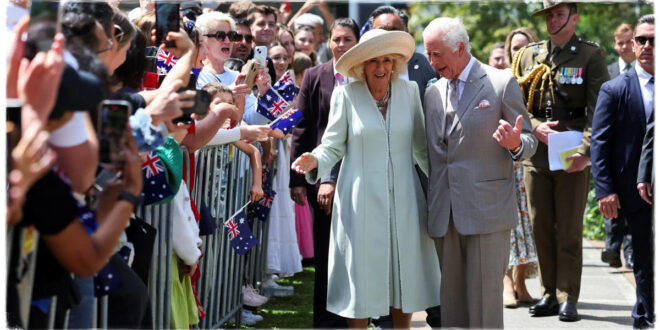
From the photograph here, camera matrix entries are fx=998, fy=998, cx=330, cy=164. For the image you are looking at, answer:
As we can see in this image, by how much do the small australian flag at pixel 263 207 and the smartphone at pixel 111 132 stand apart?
14.0ft

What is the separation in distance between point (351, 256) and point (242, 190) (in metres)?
1.21

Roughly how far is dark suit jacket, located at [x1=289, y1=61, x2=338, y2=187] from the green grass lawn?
1.03 metres

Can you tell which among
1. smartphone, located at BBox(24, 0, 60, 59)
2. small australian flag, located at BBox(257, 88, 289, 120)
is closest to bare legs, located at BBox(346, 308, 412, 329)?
small australian flag, located at BBox(257, 88, 289, 120)

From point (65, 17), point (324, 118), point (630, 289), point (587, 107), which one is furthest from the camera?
point (630, 289)

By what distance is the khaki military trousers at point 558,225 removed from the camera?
7430 millimetres

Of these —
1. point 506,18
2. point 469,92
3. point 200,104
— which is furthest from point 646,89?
point 506,18

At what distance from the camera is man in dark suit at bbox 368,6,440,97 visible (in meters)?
6.84

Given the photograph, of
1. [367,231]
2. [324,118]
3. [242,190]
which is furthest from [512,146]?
[242,190]

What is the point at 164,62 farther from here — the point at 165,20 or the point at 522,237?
the point at 522,237

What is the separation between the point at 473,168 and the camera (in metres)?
5.69

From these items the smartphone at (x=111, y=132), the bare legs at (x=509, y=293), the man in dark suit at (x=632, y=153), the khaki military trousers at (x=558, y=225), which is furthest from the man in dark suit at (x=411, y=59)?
the smartphone at (x=111, y=132)

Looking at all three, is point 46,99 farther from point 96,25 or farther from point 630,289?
point 630,289

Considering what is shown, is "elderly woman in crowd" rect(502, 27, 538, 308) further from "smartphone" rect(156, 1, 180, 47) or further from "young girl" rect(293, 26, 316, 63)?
"smartphone" rect(156, 1, 180, 47)

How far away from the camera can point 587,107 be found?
743 cm
